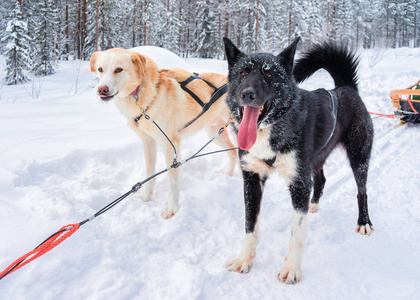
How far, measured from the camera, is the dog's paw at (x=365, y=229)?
2.47 m

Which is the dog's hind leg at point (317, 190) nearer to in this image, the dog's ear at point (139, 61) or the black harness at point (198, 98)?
the black harness at point (198, 98)

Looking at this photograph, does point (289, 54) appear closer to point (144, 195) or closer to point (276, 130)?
point (276, 130)

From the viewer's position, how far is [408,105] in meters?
5.94

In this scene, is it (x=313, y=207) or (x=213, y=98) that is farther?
(x=213, y=98)

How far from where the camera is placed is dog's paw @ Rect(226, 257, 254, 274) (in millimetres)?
2018

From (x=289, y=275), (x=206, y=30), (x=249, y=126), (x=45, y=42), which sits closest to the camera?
(x=249, y=126)

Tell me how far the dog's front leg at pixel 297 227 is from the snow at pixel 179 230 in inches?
3.5

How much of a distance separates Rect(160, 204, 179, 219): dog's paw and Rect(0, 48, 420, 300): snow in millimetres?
70

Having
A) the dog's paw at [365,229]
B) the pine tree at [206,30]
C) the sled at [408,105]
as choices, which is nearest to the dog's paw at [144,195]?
the dog's paw at [365,229]

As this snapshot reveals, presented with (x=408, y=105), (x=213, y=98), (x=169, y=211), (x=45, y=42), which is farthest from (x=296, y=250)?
(x=45, y=42)

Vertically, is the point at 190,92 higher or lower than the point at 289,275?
higher

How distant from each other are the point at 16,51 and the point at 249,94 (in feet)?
65.9

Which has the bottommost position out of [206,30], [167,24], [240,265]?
[240,265]

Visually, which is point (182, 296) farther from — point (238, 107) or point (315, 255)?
point (238, 107)
